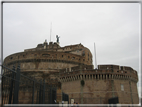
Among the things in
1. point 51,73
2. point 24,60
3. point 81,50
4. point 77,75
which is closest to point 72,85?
point 77,75

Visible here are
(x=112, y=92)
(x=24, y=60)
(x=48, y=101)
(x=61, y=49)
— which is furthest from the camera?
(x=61, y=49)

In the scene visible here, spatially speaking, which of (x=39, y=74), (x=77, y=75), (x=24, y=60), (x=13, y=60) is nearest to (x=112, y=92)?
(x=77, y=75)

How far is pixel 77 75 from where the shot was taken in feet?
74.4

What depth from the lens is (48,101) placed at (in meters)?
12.3

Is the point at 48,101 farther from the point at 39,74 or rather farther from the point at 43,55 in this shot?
Result: the point at 43,55

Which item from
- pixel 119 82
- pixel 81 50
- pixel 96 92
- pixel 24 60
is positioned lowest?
pixel 96 92

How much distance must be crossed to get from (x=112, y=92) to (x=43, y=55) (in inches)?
845

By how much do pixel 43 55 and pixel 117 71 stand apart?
68.4 feet

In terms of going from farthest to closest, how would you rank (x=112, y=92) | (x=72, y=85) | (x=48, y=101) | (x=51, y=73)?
(x=51, y=73) → (x=72, y=85) → (x=112, y=92) → (x=48, y=101)

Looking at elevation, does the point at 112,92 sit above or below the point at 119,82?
below

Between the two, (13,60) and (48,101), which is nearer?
(48,101)

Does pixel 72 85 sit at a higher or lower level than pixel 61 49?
lower

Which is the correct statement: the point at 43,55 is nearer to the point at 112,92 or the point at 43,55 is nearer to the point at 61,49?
the point at 61,49

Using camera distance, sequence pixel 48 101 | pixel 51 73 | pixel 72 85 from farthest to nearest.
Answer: pixel 51 73
pixel 72 85
pixel 48 101
